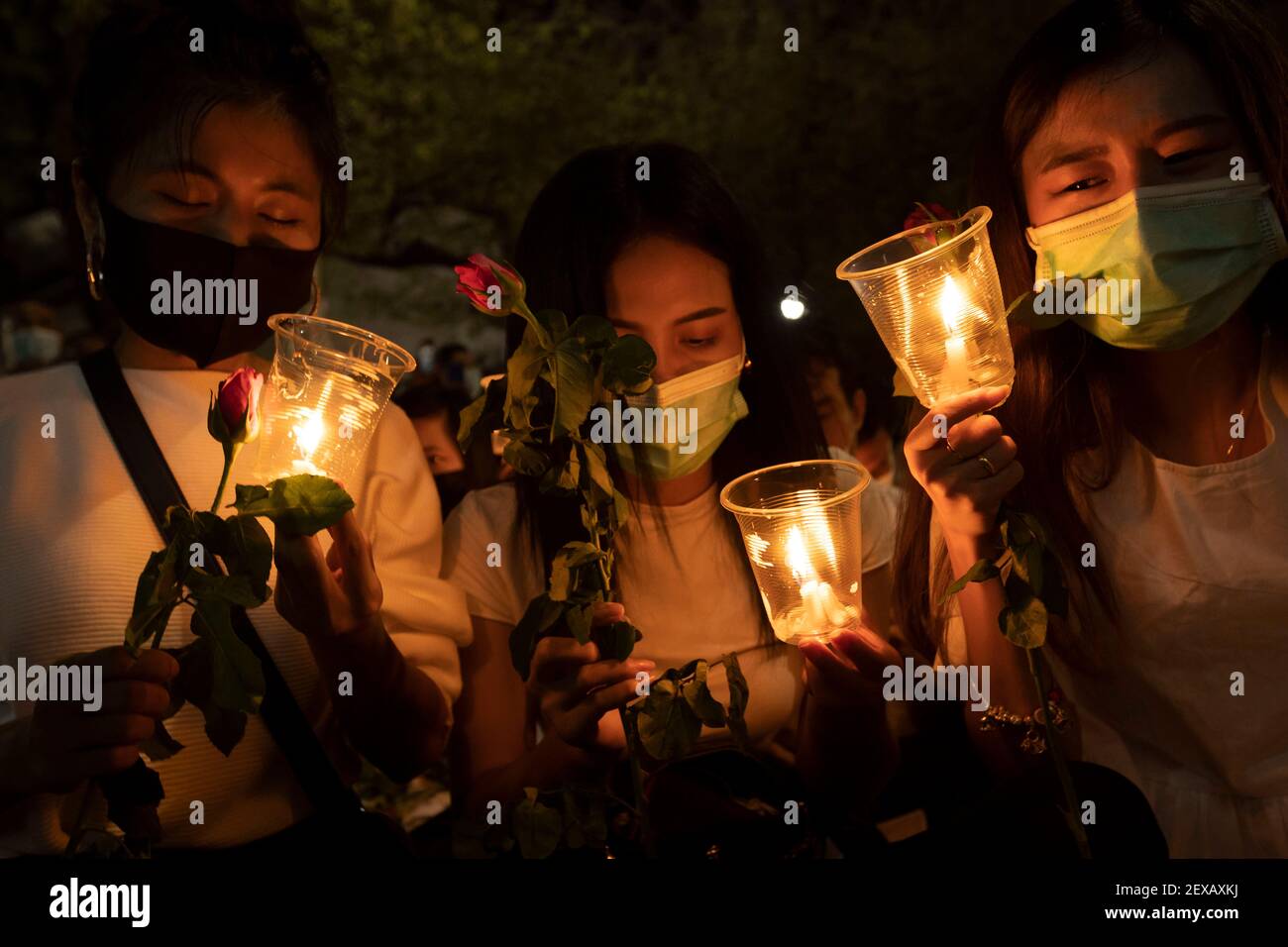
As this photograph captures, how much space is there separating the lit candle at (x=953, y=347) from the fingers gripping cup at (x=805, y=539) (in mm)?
264

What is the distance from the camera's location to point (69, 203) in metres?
3.05

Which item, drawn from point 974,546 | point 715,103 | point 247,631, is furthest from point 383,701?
point 715,103

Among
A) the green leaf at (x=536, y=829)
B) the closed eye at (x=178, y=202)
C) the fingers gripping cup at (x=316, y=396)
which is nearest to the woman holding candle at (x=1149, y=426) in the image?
the green leaf at (x=536, y=829)

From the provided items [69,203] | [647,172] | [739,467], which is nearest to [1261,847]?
[739,467]

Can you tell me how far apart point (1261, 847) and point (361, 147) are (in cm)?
865

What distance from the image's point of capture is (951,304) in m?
2.37

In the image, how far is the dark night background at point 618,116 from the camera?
955 cm

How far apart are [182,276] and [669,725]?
62.8 inches

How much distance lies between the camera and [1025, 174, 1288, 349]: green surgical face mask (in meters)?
2.56

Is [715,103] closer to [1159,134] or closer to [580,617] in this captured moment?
[1159,134]

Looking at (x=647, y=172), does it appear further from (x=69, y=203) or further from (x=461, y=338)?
(x=461, y=338)

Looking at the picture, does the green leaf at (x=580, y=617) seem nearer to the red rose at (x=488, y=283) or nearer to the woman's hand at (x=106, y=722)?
the red rose at (x=488, y=283)

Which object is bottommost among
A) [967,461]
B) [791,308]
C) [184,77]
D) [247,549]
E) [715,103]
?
[247,549]

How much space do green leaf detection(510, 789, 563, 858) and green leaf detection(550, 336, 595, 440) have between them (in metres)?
0.77
